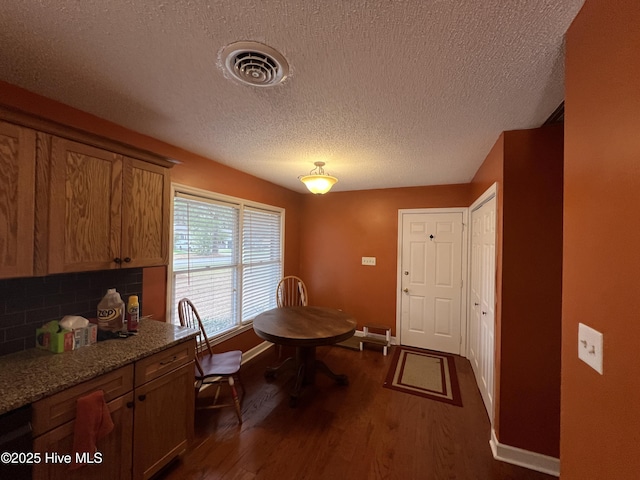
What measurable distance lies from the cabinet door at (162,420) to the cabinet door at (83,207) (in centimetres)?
79

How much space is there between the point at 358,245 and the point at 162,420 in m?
3.02

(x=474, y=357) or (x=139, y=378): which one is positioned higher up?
(x=139, y=378)

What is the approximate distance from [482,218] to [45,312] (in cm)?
345

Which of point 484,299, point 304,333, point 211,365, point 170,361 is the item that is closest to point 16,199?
point 170,361

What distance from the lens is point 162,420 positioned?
1500 mm

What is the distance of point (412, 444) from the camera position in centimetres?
184

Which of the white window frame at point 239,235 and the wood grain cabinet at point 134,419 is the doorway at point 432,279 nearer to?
the white window frame at point 239,235

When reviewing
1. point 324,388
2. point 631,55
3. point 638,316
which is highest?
point 631,55

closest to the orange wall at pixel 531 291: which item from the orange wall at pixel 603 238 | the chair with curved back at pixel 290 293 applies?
the orange wall at pixel 603 238

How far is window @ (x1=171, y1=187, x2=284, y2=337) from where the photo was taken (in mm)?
2320

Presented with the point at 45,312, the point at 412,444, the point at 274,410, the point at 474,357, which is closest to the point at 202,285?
the point at 45,312

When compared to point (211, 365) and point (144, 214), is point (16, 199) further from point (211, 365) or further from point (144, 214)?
point (211, 365)

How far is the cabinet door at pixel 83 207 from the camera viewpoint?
4.27 feet

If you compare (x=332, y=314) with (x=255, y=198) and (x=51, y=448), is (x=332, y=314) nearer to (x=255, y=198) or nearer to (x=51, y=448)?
(x=255, y=198)
